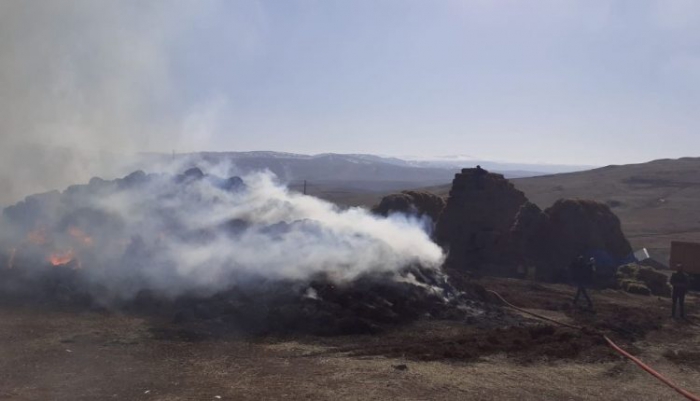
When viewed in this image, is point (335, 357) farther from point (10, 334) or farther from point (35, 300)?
point (35, 300)

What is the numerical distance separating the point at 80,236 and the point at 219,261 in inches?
268

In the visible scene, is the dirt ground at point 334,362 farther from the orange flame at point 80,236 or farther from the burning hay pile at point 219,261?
the orange flame at point 80,236

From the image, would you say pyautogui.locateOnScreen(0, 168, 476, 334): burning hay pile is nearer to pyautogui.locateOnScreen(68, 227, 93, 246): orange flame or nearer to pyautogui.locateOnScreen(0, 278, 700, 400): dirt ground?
pyautogui.locateOnScreen(68, 227, 93, 246): orange flame

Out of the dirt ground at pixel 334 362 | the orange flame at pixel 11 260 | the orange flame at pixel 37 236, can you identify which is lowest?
the dirt ground at pixel 334 362

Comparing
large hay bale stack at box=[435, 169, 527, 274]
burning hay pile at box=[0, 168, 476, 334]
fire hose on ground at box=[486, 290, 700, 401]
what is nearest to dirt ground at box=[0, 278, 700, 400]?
fire hose on ground at box=[486, 290, 700, 401]

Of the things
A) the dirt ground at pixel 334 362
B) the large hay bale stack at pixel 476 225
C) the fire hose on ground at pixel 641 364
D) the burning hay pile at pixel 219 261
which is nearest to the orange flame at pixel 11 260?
the burning hay pile at pixel 219 261

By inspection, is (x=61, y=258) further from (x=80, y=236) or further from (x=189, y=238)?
(x=189, y=238)

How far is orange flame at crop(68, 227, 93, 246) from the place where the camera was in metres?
22.0

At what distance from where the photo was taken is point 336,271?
1833cm

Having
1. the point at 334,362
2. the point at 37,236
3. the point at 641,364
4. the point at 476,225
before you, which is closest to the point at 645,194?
the point at 476,225

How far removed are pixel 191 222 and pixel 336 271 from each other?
821 centimetres

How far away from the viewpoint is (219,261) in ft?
63.7

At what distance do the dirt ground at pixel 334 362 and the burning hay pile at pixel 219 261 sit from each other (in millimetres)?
1077

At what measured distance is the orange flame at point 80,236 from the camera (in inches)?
865
